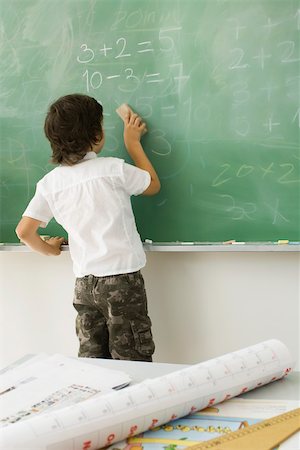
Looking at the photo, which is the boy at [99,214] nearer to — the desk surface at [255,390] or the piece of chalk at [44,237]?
the piece of chalk at [44,237]

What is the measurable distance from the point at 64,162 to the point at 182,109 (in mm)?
537

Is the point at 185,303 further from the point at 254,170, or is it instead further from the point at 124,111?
the point at 124,111

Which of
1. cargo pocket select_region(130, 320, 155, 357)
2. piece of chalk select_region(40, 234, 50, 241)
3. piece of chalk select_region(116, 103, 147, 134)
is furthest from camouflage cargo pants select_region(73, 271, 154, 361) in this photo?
piece of chalk select_region(116, 103, 147, 134)

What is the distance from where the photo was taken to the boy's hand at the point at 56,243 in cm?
279

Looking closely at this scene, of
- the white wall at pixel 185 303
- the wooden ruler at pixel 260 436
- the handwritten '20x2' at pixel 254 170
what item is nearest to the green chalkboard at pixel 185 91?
the handwritten '20x2' at pixel 254 170

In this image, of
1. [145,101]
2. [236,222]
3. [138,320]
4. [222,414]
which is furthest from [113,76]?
[222,414]

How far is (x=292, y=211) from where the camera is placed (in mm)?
2490

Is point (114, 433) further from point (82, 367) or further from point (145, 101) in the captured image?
point (145, 101)

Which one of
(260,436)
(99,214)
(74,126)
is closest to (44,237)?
(99,214)

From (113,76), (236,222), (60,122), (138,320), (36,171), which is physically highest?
(113,76)

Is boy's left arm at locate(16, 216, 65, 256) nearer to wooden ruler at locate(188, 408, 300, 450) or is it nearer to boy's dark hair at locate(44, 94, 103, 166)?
boy's dark hair at locate(44, 94, 103, 166)

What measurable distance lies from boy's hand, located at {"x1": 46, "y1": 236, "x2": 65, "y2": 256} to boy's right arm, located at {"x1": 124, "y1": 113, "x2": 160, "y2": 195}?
513 mm

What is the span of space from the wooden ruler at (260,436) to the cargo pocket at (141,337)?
1422 mm

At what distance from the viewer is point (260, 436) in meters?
1.08
